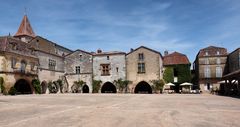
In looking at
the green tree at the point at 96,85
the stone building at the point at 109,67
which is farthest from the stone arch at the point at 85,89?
the stone building at the point at 109,67

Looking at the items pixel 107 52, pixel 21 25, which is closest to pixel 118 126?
pixel 107 52

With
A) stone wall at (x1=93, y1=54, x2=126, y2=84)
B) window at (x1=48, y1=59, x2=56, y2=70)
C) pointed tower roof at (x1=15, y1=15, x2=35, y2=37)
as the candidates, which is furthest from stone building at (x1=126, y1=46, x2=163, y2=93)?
pointed tower roof at (x1=15, y1=15, x2=35, y2=37)

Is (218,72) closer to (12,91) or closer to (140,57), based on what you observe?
(140,57)

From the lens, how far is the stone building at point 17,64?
97.4 ft

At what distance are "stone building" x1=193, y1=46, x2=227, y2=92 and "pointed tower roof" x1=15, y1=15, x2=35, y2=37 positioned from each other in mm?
33079

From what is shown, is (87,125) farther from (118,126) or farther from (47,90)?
(47,90)

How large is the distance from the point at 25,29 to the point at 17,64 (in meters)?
19.4

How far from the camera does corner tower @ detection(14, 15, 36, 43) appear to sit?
157 feet

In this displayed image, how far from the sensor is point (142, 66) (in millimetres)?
38938

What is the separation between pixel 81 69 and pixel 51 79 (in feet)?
17.2

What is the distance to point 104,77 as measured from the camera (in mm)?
40125

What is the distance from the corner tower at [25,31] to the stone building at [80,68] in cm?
1163

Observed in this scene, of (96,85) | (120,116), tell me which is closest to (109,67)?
(96,85)

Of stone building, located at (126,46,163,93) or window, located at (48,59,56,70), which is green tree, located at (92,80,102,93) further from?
window, located at (48,59,56,70)
